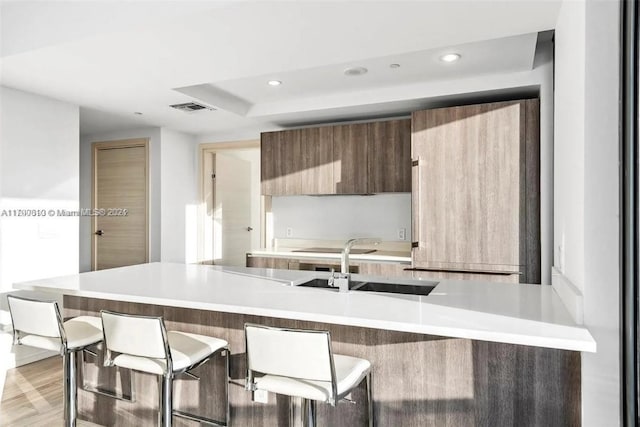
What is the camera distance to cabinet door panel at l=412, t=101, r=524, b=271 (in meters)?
3.30

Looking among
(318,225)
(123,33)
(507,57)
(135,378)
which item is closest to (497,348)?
(135,378)

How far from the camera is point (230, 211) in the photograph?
5781 millimetres

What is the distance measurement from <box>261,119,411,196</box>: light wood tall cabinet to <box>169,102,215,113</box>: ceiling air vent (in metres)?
0.78

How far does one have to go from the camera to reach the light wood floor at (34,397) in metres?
2.45

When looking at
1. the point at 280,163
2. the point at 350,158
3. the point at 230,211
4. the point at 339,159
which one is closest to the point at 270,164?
the point at 280,163

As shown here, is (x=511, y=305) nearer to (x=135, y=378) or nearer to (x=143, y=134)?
(x=135, y=378)

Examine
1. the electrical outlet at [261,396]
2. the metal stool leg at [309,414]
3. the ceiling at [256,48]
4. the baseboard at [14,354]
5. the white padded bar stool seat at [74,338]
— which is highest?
the ceiling at [256,48]

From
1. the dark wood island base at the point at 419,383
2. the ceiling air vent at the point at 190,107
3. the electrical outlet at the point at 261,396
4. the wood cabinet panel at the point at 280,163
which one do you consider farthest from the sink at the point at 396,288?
the ceiling air vent at the point at 190,107

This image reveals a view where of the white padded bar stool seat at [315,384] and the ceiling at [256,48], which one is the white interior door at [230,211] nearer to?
the ceiling at [256,48]

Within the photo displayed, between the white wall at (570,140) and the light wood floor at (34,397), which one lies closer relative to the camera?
the white wall at (570,140)

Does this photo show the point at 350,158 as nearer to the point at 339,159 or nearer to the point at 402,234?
the point at 339,159

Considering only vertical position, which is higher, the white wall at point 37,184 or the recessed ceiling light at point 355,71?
→ the recessed ceiling light at point 355,71

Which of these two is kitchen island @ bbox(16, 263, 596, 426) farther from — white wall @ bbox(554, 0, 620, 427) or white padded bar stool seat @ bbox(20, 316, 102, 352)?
white padded bar stool seat @ bbox(20, 316, 102, 352)

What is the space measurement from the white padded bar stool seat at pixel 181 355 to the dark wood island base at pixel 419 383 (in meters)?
0.14
